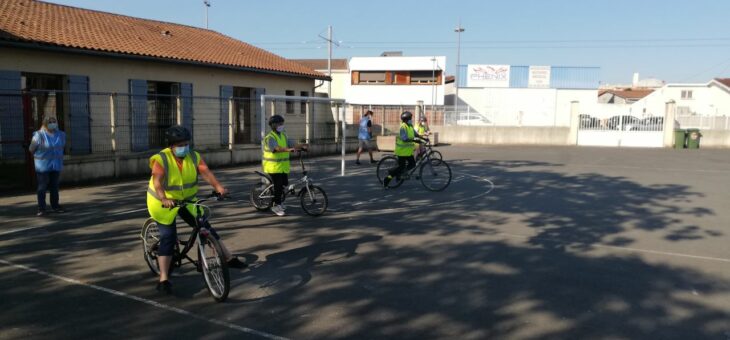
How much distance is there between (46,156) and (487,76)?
44.9 metres

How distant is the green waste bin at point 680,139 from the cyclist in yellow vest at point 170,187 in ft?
96.6

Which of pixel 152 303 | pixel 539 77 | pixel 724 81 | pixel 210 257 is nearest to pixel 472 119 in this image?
pixel 539 77

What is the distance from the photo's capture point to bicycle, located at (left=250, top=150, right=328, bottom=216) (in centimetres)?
903

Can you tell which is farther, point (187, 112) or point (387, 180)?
point (187, 112)

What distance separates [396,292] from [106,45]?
14534 mm

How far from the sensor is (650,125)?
97.9ft

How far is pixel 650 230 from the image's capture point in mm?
8305

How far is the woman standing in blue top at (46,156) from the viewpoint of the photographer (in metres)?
8.71

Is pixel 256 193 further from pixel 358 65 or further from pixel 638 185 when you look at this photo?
pixel 358 65

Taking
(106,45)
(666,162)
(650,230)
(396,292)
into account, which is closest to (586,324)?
(396,292)

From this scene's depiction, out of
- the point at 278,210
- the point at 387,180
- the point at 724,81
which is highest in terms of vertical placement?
the point at 724,81

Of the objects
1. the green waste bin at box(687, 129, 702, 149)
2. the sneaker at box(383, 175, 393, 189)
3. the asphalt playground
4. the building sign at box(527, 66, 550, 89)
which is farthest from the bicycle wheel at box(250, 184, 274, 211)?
the building sign at box(527, 66, 550, 89)

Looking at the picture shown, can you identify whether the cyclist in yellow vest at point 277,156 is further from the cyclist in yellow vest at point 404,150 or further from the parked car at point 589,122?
the parked car at point 589,122

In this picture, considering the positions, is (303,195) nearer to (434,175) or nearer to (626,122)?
(434,175)
